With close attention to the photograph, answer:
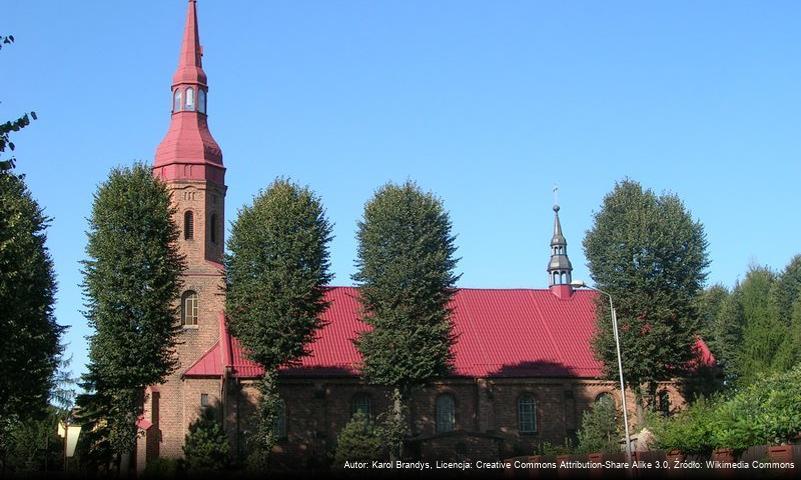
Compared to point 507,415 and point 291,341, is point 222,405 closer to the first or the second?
point 291,341

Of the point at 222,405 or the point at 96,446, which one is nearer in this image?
the point at 96,446

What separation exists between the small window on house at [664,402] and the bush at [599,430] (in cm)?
317

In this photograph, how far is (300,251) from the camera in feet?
181

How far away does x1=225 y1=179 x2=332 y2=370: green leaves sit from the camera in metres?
54.0

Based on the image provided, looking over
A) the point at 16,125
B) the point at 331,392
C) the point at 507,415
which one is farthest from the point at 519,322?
the point at 16,125

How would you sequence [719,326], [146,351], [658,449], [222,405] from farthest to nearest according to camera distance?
[719,326]
[222,405]
[146,351]
[658,449]

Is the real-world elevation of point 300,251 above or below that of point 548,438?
above

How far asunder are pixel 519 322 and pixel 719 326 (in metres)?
20.1

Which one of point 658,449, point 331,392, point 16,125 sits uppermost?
point 16,125

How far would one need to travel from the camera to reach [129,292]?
51688 millimetres

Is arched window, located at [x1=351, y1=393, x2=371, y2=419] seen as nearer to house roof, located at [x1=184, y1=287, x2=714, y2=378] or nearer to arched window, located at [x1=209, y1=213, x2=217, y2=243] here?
house roof, located at [x1=184, y1=287, x2=714, y2=378]

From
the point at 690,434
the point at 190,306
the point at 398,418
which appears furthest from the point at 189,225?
the point at 690,434

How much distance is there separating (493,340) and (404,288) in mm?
13824

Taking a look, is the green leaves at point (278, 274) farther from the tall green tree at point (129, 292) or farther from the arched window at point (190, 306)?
the arched window at point (190, 306)
